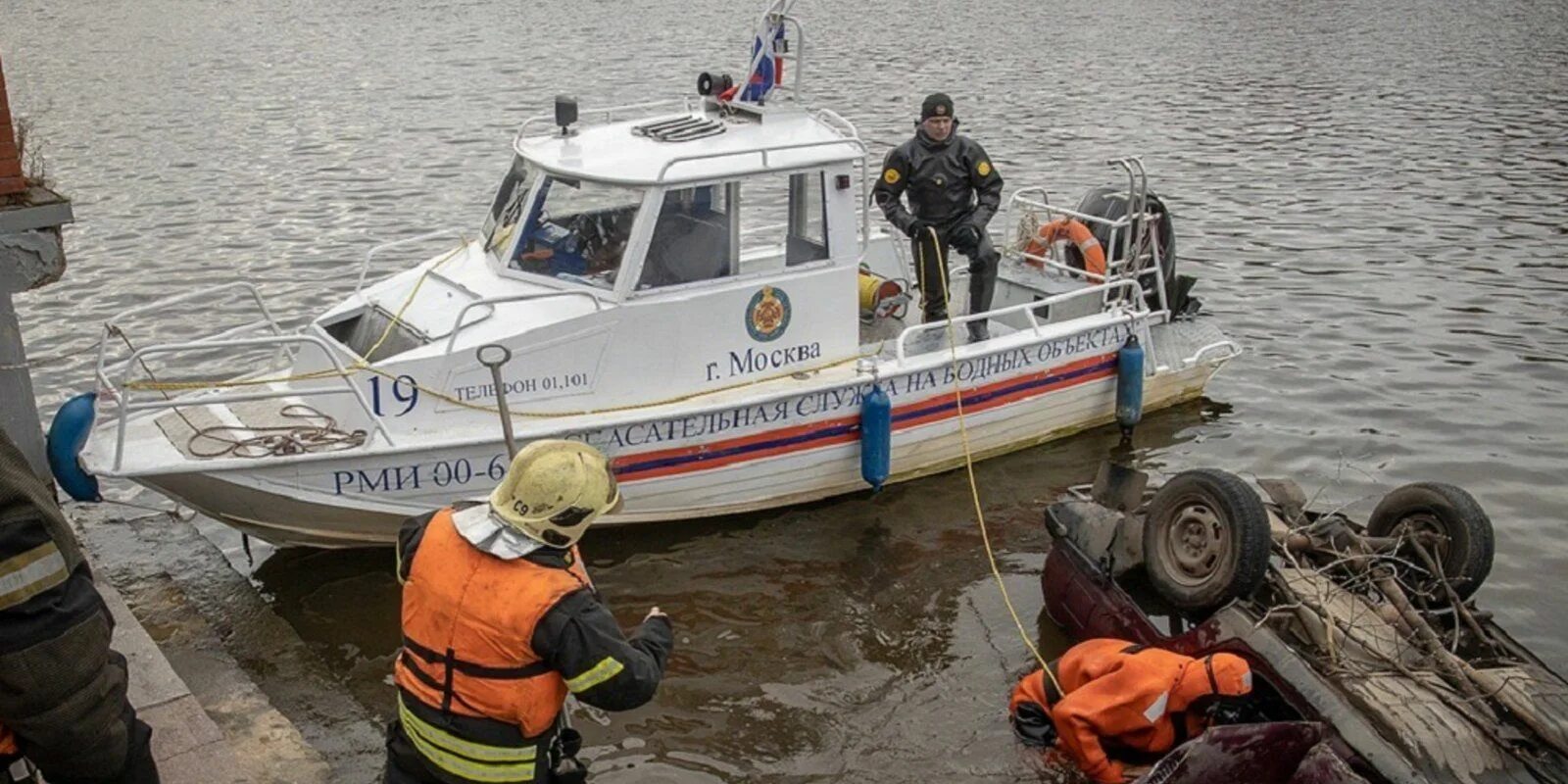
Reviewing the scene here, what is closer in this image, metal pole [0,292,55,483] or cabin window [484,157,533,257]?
metal pole [0,292,55,483]

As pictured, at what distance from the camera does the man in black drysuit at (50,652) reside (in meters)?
3.57

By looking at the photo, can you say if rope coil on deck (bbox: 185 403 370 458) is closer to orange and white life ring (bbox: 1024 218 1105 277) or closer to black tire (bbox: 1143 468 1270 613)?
black tire (bbox: 1143 468 1270 613)

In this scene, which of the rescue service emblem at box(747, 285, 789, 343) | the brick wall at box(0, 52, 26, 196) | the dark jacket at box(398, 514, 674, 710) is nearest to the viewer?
the dark jacket at box(398, 514, 674, 710)

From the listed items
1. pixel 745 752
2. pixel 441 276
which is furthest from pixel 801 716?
pixel 441 276

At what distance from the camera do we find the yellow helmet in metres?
3.89

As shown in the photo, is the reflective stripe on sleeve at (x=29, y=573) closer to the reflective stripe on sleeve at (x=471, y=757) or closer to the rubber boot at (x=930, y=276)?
the reflective stripe on sleeve at (x=471, y=757)

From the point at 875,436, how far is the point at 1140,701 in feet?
10.5

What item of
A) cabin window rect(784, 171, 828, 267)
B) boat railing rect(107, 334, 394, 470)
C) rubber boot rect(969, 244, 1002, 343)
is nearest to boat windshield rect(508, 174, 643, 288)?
cabin window rect(784, 171, 828, 267)

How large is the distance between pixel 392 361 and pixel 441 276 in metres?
1.16

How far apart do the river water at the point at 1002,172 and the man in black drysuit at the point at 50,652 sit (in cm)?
312

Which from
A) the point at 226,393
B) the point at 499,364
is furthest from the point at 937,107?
the point at 226,393

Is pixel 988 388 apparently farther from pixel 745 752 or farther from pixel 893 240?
pixel 745 752

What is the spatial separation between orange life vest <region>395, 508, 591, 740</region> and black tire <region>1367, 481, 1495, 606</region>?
4.85 m

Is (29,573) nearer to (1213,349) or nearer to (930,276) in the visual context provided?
(930,276)
